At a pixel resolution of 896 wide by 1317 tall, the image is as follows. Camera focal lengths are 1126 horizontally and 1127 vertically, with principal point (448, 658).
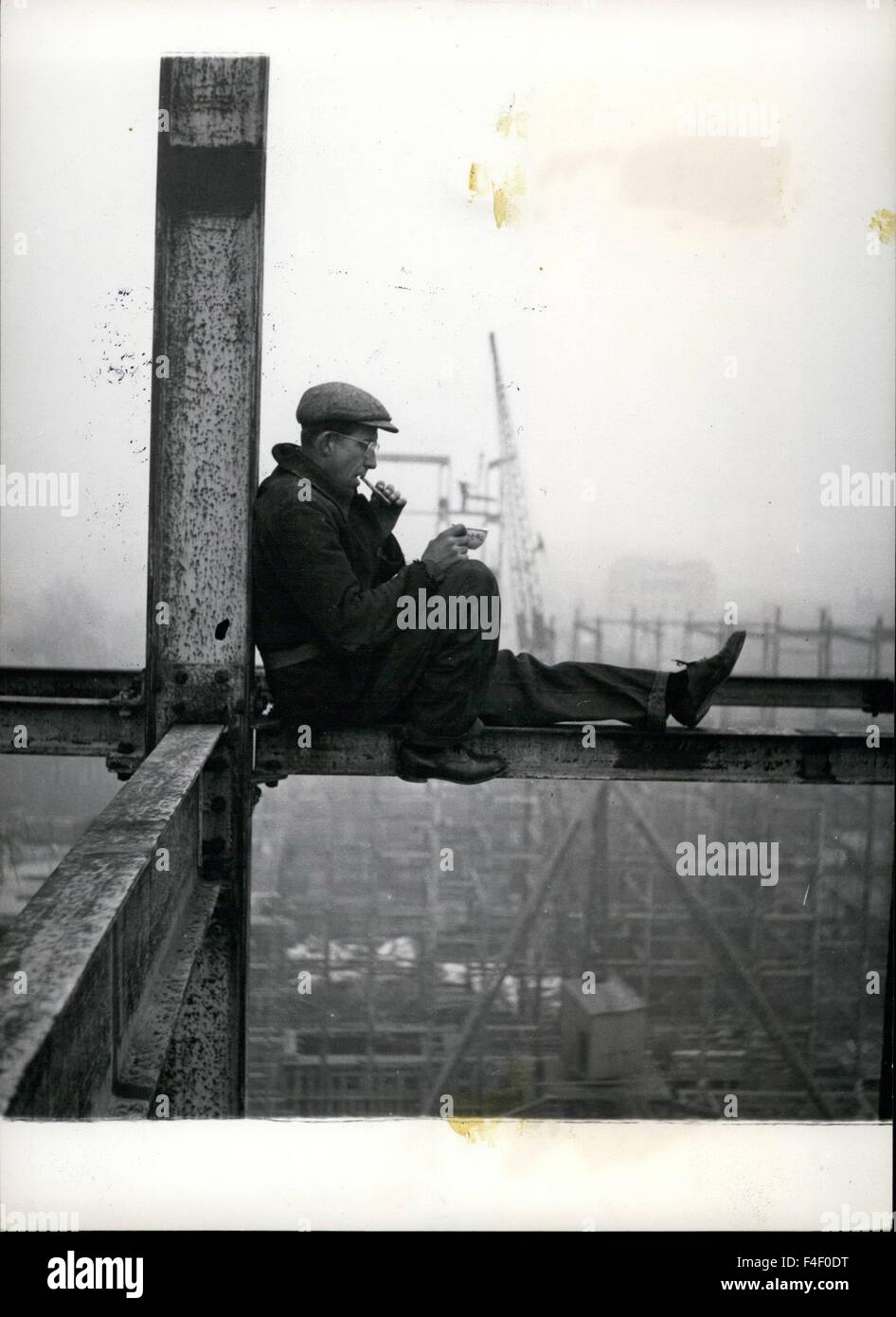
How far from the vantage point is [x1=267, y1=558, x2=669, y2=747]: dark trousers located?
12.2ft

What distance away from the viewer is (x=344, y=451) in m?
3.83

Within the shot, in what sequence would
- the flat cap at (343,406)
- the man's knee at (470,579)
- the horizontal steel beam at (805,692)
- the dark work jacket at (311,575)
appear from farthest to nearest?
the horizontal steel beam at (805,692), the flat cap at (343,406), the man's knee at (470,579), the dark work jacket at (311,575)

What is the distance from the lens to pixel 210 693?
366 cm

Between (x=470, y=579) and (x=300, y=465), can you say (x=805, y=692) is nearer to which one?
(x=470, y=579)

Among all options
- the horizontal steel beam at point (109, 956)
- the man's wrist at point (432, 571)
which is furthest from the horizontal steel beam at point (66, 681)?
the man's wrist at point (432, 571)

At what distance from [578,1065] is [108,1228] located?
11.1 m


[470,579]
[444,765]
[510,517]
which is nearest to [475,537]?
[470,579]

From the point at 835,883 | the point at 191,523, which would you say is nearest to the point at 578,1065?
the point at 835,883

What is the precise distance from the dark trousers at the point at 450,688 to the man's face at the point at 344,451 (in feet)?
1.74

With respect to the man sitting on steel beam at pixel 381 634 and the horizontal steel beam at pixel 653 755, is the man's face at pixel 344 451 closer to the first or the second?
the man sitting on steel beam at pixel 381 634

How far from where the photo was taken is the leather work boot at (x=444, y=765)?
12.6ft

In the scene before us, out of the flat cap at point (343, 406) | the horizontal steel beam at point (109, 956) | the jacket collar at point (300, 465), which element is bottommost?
the horizontal steel beam at point (109, 956)

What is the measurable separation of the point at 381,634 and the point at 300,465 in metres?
0.64
